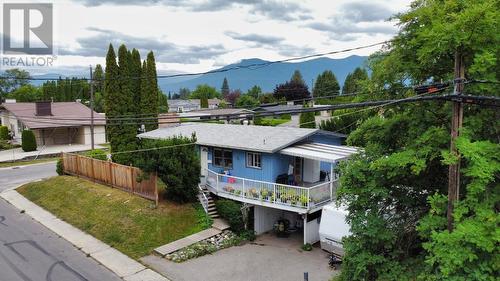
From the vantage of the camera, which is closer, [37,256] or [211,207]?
[37,256]

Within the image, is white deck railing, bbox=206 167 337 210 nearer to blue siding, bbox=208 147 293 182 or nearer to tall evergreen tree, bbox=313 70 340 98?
blue siding, bbox=208 147 293 182

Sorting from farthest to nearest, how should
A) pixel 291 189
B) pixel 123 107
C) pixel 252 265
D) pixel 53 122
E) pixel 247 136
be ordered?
pixel 53 122 → pixel 123 107 → pixel 247 136 → pixel 291 189 → pixel 252 265

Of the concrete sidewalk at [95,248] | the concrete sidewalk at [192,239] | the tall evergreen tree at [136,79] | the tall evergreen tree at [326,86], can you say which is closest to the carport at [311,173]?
the concrete sidewalk at [192,239]

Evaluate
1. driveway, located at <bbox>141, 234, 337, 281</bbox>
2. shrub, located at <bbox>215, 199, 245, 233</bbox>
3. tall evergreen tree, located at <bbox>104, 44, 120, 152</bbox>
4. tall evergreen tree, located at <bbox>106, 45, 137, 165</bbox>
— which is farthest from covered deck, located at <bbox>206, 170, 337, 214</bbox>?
tall evergreen tree, located at <bbox>104, 44, 120, 152</bbox>

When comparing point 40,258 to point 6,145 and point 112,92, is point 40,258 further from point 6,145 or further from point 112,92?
point 6,145

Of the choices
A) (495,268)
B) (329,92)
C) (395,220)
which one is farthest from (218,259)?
(329,92)

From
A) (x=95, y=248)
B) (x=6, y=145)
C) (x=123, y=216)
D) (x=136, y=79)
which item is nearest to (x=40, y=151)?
(x=6, y=145)

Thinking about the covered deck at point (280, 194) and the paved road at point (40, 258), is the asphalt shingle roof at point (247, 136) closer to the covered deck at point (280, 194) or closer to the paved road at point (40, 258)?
the covered deck at point (280, 194)

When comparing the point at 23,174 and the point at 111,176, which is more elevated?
the point at 111,176
